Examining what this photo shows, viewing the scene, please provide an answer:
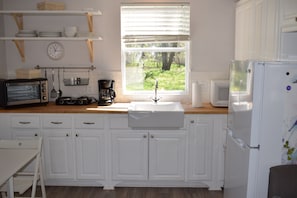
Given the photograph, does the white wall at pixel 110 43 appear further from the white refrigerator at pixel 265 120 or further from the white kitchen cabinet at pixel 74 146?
the white refrigerator at pixel 265 120

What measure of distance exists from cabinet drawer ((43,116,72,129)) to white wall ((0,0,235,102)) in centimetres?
66

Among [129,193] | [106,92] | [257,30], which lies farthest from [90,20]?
[129,193]

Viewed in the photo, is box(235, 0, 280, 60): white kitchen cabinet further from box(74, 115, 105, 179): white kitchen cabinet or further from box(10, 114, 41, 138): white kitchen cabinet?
box(10, 114, 41, 138): white kitchen cabinet

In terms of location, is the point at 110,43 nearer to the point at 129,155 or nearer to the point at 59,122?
the point at 59,122

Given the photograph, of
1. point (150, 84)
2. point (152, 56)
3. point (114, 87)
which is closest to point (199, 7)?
point (152, 56)

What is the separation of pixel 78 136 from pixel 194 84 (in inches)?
56.9

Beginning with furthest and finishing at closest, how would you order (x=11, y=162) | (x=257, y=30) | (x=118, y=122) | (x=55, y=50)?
(x=55, y=50) → (x=118, y=122) → (x=257, y=30) → (x=11, y=162)

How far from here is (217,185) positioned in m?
3.31

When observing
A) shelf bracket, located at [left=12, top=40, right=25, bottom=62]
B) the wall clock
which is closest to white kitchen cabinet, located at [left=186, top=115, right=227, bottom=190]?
the wall clock

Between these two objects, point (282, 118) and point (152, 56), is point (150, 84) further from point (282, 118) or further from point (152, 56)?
point (282, 118)

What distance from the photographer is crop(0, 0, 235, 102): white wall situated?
366cm

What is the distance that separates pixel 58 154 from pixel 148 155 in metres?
0.99

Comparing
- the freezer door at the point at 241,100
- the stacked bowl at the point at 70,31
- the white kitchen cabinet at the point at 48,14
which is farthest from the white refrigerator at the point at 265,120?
the stacked bowl at the point at 70,31

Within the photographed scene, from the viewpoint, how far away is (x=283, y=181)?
6.19 feet
